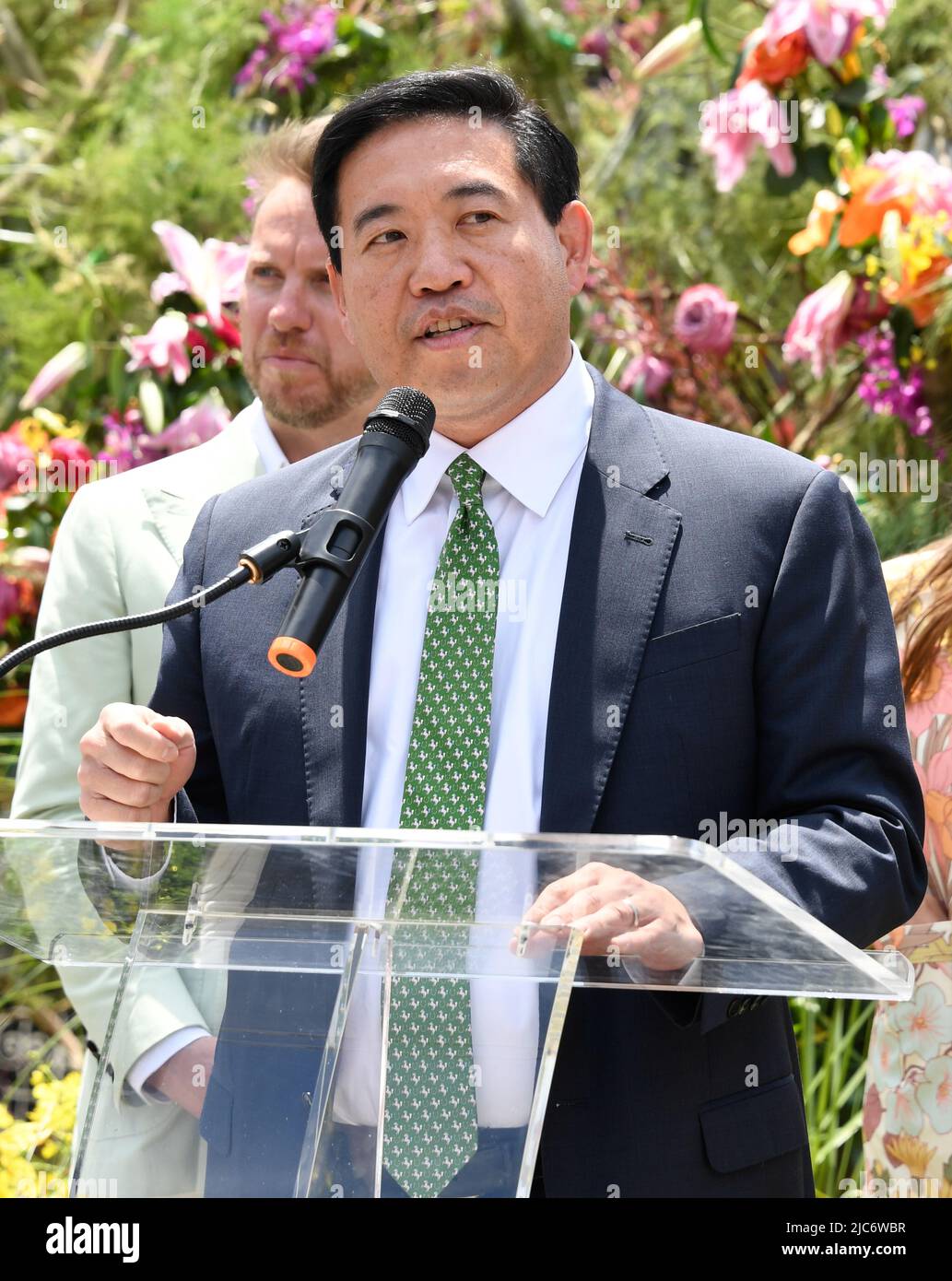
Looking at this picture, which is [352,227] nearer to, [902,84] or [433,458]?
[433,458]

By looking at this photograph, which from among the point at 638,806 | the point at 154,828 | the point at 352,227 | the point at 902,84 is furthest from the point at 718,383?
the point at 154,828

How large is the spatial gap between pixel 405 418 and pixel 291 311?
5.22 feet

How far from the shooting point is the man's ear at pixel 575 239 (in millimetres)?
2459

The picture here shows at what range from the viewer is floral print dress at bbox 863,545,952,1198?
8.19 feet

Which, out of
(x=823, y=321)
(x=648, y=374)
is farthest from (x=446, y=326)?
(x=648, y=374)

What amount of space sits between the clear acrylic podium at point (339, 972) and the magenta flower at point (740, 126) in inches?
117

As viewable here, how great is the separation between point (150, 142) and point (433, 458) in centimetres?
353

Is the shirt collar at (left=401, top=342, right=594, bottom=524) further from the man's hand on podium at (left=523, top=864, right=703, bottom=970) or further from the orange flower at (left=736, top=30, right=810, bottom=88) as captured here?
the orange flower at (left=736, top=30, right=810, bottom=88)

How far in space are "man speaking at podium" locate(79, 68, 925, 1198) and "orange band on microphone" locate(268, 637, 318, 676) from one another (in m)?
0.38

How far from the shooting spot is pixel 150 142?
543 centimetres

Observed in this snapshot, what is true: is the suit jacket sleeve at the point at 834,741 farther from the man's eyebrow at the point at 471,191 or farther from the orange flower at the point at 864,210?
the orange flower at the point at 864,210

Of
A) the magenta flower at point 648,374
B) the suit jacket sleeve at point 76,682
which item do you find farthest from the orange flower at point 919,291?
the suit jacket sleeve at point 76,682

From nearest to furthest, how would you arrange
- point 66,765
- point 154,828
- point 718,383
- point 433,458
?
point 154,828, point 433,458, point 66,765, point 718,383

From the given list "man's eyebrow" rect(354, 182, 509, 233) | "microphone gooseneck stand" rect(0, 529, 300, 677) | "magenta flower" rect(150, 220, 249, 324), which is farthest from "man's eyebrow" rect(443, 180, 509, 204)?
"magenta flower" rect(150, 220, 249, 324)
